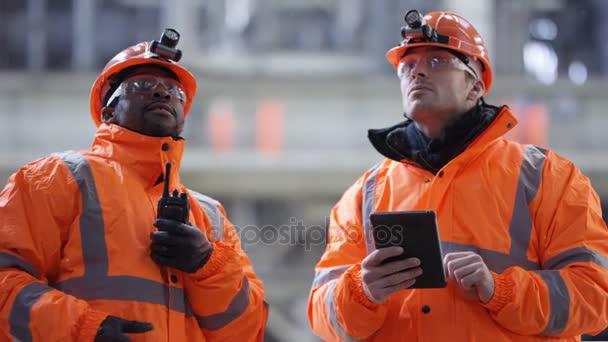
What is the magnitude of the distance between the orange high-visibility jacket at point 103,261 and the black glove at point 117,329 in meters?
0.02

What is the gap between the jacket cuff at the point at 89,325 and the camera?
2.05 m

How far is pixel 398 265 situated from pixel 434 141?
0.61 m

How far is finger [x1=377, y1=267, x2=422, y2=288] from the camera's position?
87.1 inches

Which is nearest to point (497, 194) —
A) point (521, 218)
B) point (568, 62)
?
point (521, 218)

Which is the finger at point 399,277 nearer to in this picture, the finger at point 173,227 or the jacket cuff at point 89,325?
the finger at point 173,227

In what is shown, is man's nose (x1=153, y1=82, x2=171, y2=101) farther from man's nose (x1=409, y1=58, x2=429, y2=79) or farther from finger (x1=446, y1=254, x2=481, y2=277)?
finger (x1=446, y1=254, x2=481, y2=277)

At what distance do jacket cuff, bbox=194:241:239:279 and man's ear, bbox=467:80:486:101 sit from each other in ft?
3.35

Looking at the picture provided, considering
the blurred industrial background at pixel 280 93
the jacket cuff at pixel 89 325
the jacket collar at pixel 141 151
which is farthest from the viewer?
the blurred industrial background at pixel 280 93

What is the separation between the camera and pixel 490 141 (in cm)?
249

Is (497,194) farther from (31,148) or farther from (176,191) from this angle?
(31,148)

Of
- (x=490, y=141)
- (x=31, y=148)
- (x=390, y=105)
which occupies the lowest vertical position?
(x=31, y=148)

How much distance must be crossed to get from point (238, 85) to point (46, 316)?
15.6 feet

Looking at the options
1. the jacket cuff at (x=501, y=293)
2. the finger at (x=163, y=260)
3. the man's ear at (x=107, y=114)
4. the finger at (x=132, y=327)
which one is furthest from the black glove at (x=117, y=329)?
the jacket cuff at (x=501, y=293)

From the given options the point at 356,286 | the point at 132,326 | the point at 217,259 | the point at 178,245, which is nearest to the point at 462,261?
the point at 356,286
